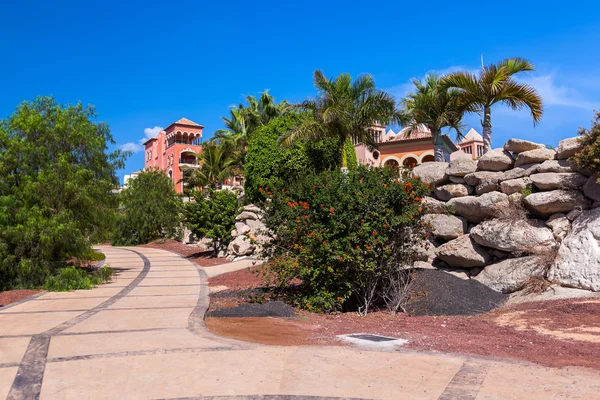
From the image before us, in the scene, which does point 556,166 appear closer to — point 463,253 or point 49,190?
point 463,253

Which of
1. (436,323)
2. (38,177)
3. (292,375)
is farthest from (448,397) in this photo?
(38,177)

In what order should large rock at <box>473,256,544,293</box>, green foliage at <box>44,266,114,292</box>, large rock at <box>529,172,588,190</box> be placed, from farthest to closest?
1. green foliage at <box>44,266,114,292</box>
2. large rock at <box>529,172,588,190</box>
3. large rock at <box>473,256,544,293</box>

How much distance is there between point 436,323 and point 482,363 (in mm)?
2897

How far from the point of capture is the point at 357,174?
9.59 m

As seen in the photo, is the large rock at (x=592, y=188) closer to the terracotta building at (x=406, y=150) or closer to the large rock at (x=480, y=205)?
the large rock at (x=480, y=205)

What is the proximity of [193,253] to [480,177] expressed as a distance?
16.8 m

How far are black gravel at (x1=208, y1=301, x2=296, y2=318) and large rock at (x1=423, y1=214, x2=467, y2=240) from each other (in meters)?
4.73

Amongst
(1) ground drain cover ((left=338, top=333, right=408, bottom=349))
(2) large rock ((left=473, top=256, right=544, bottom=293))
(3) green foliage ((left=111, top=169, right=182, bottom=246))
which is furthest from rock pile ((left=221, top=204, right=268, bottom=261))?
(3) green foliage ((left=111, top=169, right=182, bottom=246))

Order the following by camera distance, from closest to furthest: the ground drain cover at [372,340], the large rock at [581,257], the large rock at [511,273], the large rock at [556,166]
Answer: the ground drain cover at [372,340]
the large rock at [581,257]
the large rock at [511,273]
the large rock at [556,166]

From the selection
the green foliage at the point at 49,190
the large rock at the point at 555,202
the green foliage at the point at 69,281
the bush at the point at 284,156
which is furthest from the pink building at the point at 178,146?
the large rock at the point at 555,202

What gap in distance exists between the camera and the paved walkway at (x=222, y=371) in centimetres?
449

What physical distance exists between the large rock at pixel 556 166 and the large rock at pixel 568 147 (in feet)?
0.50

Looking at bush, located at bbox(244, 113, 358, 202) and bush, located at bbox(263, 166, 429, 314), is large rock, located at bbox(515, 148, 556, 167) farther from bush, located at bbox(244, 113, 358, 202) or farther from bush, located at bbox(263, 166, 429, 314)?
bush, located at bbox(244, 113, 358, 202)

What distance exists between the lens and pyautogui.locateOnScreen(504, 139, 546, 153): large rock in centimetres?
1206
